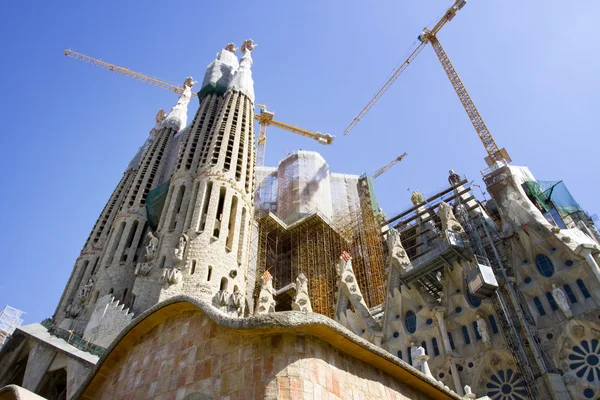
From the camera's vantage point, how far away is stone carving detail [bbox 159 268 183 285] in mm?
21609

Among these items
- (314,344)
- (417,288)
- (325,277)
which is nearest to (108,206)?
(325,277)

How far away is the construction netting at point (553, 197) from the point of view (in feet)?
78.3

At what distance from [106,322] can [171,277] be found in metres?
3.38

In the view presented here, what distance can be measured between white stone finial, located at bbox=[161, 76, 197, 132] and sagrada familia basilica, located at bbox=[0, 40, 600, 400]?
3.14 m

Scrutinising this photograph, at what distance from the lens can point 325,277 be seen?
30.5 m

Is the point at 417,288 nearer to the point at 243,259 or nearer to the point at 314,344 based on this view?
the point at 243,259

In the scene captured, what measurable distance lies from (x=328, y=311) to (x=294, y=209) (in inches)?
338

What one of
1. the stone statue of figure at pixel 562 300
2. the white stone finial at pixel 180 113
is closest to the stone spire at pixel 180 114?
the white stone finial at pixel 180 113

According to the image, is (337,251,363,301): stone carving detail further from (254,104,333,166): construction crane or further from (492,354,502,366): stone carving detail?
(254,104,333,166): construction crane

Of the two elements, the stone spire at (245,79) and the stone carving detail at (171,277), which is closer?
the stone carving detail at (171,277)

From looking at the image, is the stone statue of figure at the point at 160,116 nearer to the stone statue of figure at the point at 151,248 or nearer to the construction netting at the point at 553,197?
the stone statue of figure at the point at 151,248

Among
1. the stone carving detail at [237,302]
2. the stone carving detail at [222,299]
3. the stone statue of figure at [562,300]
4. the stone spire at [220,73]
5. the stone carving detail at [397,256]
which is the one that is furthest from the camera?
the stone spire at [220,73]

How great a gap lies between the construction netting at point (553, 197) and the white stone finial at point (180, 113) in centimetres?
2827

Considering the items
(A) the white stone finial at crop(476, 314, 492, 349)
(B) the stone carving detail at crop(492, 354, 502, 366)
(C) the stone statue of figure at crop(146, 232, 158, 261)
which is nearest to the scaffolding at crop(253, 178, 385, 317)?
(C) the stone statue of figure at crop(146, 232, 158, 261)
